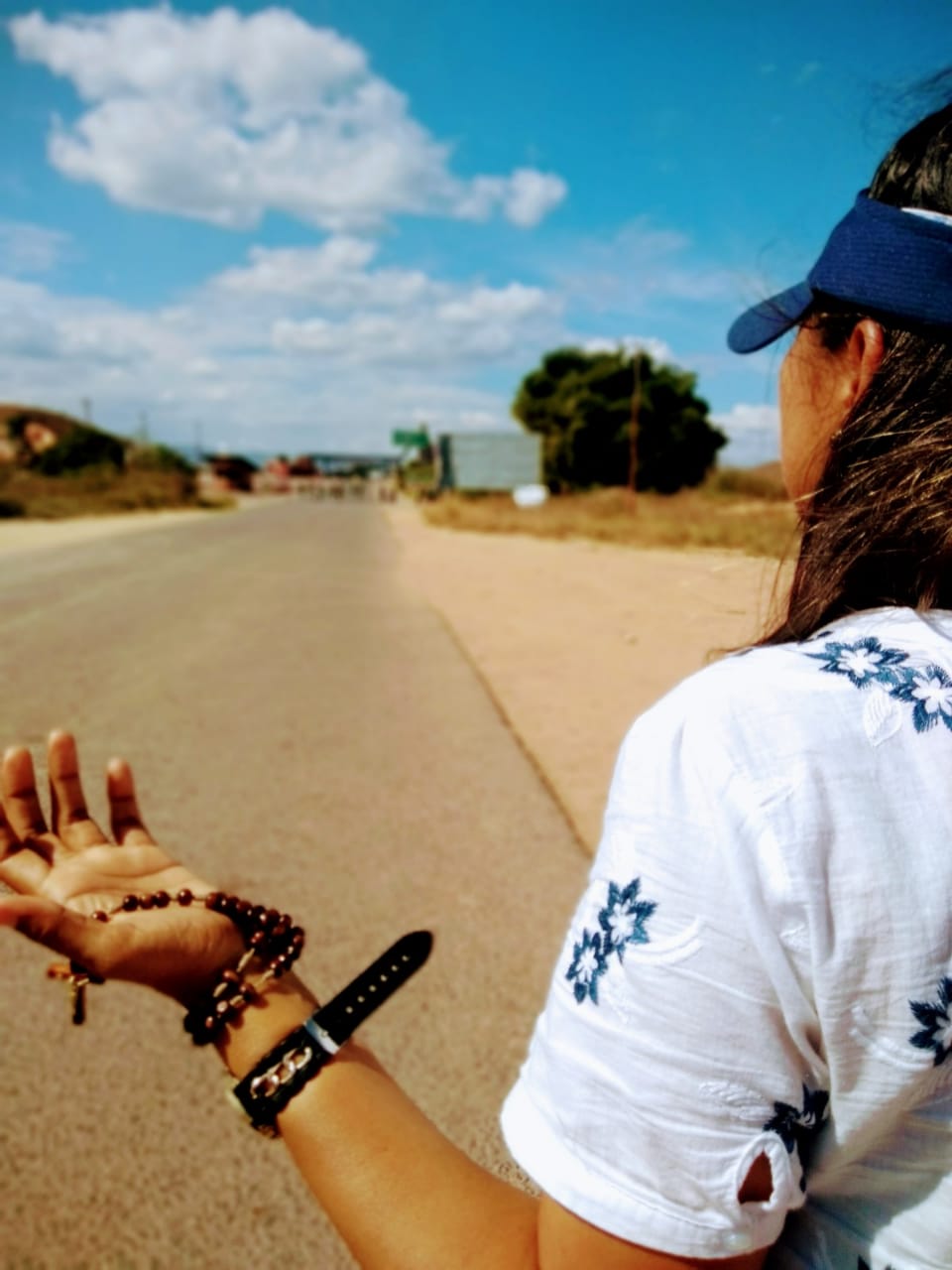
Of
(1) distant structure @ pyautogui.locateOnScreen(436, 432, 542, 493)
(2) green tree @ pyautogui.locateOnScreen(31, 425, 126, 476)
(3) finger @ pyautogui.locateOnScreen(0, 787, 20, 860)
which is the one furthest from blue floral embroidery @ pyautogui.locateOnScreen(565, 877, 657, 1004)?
(2) green tree @ pyautogui.locateOnScreen(31, 425, 126, 476)

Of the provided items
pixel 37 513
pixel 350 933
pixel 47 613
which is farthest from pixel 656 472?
pixel 350 933

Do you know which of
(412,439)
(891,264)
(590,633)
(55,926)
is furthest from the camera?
Result: (412,439)

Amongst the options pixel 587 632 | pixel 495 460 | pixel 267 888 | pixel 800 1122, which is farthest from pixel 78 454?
pixel 800 1122

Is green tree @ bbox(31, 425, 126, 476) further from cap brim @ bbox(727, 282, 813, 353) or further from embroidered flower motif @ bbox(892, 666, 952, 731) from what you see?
embroidered flower motif @ bbox(892, 666, 952, 731)

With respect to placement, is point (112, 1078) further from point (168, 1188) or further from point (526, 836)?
point (526, 836)

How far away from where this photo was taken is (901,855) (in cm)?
75

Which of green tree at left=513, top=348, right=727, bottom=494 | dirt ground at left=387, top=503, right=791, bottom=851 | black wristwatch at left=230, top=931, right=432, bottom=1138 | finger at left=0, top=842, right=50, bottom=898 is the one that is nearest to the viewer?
black wristwatch at left=230, top=931, right=432, bottom=1138

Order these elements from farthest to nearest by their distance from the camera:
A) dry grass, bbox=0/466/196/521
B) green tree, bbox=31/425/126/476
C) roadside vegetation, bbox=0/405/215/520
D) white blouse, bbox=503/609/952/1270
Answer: green tree, bbox=31/425/126/476 → roadside vegetation, bbox=0/405/215/520 → dry grass, bbox=0/466/196/521 → white blouse, bbox=503/609/952/1270

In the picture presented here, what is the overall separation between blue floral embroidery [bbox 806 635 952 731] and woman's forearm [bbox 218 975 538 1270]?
546mm

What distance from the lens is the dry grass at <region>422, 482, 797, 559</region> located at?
2674 millimetres

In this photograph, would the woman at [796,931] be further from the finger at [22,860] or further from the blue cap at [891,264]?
the finger at [22,860]

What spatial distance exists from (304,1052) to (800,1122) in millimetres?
502

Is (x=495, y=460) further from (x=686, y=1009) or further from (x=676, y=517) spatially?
(x=686, y=1009)

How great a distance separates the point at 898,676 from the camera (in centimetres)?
81
